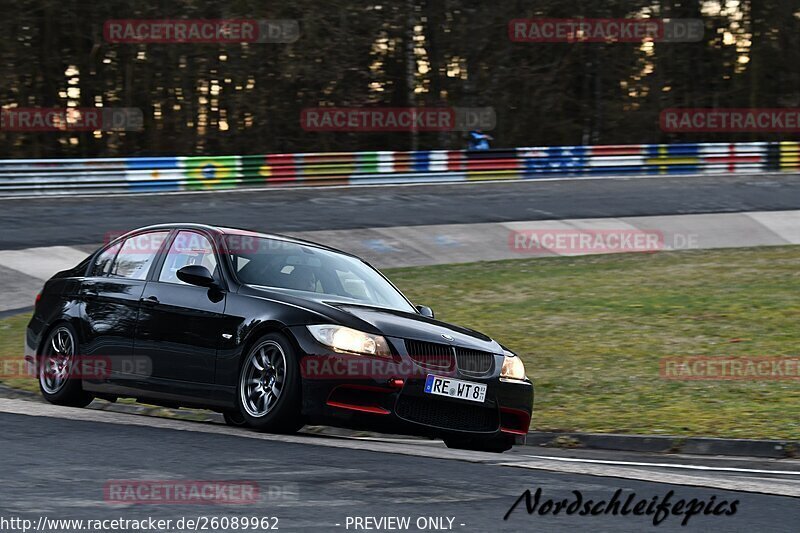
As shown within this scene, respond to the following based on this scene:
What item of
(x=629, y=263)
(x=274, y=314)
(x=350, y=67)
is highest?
(x=350, y=67)

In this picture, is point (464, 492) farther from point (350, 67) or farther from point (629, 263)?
point (350, 67)

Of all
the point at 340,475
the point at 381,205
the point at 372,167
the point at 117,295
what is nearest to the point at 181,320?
the point at 117,295

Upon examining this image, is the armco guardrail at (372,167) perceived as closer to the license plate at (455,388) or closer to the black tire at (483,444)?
the black tire at (483,444)

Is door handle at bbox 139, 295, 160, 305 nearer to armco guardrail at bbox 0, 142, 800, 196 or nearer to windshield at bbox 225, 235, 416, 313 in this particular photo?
windshield at bbox 225, 235, 416, 313

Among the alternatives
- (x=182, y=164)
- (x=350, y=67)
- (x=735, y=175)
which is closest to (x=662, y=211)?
(x=735, y=175)

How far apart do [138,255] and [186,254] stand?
1.86 feet

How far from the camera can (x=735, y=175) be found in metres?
35.5

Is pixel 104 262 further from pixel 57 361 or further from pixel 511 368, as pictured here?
pixel 511 368

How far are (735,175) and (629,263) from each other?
49.3 feet

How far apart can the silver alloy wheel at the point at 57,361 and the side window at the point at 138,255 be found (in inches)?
25.4

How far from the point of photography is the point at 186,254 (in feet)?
30.4

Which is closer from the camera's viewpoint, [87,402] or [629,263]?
[87,402]

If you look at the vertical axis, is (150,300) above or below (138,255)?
below

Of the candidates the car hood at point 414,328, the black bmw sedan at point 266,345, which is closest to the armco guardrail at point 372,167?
the black bmw sedan at point 266,345
